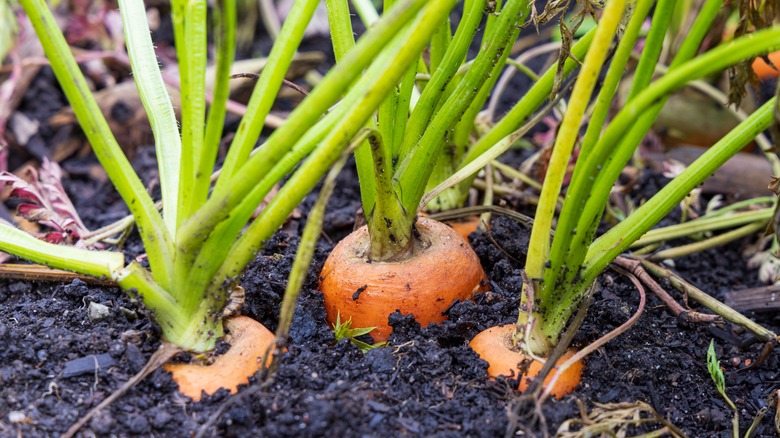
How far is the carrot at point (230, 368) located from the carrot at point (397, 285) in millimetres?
179

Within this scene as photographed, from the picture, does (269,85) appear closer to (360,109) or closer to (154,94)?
(360,109)

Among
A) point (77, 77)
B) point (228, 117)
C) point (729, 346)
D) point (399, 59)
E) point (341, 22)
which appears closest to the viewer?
point (399, 59)

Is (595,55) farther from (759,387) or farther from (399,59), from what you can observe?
(759,387)

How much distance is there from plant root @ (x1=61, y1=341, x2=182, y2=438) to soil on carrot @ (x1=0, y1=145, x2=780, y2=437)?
0.06ft

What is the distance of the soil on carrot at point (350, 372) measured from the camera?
1241 mm

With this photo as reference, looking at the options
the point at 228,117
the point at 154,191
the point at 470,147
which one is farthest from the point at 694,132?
the point at 154,191

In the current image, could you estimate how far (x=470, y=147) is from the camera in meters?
2.01

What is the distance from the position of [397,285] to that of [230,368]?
360 mm

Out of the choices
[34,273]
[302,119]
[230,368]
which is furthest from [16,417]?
[302,119]

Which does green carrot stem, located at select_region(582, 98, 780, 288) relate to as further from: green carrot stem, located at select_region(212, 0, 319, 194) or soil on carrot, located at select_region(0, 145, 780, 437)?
green carrot stem, located at select_region(212, 0, 319, 194)

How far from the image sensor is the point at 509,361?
1.37 metres

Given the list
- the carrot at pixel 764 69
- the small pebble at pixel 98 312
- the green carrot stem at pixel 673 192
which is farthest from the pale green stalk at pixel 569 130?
the carrot at pixel 764 69

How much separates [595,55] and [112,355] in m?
0.98

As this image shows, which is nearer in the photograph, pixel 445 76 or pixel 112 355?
pixel 112 355
